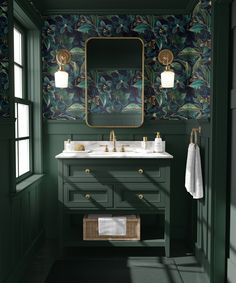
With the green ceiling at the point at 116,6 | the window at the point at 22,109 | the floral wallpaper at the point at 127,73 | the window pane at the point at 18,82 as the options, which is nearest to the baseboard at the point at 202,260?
the floral wallpaper at the point at 127,73

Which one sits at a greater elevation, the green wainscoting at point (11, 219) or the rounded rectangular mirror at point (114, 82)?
the rounded rectangular mirror at point (114, 82)

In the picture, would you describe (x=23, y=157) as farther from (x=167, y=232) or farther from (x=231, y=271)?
(x=231, y=271)

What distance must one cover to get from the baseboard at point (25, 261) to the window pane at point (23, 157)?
0.73 metres

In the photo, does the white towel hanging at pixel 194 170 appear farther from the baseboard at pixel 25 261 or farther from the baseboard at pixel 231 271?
the baseboard at pixel 25 261

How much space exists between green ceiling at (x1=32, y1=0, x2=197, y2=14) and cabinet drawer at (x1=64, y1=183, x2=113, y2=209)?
1.90 m

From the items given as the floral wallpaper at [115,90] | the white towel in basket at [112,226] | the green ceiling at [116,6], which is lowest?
the white towel in basket at [112,226]

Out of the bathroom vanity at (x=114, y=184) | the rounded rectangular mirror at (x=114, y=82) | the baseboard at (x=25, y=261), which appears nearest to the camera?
the baseboard at (x=25, y=261)

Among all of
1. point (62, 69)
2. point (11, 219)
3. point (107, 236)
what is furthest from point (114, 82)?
point (11, 219)

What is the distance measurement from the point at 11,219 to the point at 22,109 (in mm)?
1282

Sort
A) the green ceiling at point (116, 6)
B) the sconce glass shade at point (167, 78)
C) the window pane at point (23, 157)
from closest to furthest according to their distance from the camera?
1. the window pane at point (23, 157)
2. the green ceiling at point (116, 6)
3. the sconce glass shade at point (167, 78)

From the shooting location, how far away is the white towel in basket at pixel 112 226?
3453 millimetres

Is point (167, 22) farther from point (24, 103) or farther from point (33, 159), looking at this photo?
point (33, 159)

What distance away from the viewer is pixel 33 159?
12.8ft

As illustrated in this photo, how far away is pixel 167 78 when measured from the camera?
3809 millimetres
